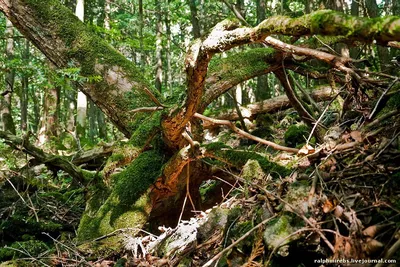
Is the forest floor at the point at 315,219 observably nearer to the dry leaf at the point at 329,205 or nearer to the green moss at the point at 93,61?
the dry leaf at the point at 329,205

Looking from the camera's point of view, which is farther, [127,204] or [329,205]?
[127,204]

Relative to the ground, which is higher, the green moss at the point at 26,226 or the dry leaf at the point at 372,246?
the dry leaf at the point at 372,246

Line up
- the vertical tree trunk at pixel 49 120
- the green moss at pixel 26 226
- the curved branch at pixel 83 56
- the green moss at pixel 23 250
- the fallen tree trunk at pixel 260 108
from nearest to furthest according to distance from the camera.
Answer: the green moss at pixel 23 250, the curved branch at pixel 83 56, the green moss at pixel 26 226, the fallen tree trunk at pixel 260 108, the vertical tree trunk at pixel 49 120

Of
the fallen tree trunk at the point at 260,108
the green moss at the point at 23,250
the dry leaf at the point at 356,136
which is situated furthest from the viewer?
the fallen tree trunk at the point at 260,108

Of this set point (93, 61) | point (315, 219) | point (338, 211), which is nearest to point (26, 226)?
point (93, 61)

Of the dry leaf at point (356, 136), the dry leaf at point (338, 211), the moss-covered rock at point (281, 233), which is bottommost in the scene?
the moss-covered rock at point (281, 233)

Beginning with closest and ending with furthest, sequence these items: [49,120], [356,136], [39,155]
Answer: [356,136] → [39,155] → [49,120]

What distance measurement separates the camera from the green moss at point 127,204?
420 centimetres

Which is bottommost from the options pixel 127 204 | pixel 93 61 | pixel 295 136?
pixel 127 204

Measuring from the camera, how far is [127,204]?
4.32 m

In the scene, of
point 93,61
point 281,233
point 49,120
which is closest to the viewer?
point 281,233

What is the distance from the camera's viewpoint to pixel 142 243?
12.3 feet

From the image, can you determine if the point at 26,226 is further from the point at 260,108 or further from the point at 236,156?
the point at 260,108

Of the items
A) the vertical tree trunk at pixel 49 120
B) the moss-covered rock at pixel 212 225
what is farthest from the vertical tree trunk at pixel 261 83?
the moss-covered rock at pixel 212 225
